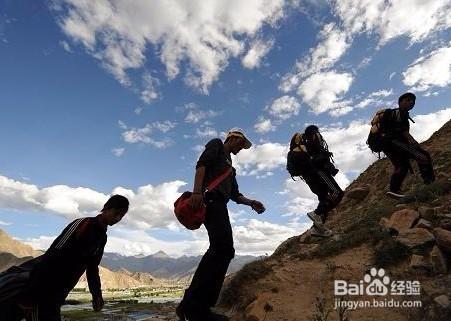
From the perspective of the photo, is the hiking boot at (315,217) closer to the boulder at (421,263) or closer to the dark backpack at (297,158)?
the dark backpack at (297,158)

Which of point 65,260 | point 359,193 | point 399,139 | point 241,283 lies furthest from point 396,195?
point 65,260

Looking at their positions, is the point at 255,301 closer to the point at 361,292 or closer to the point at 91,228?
the point at 361,292

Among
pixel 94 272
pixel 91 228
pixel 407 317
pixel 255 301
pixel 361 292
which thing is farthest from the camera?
pixel 255 301

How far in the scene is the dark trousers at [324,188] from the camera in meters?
9.65

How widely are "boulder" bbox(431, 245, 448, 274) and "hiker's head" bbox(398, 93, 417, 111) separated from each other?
4.62m

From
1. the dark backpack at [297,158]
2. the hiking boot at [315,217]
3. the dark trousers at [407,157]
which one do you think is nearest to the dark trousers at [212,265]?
the dark backpack at [297,158]

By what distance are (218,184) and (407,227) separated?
5194mm

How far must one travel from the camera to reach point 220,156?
5.75m

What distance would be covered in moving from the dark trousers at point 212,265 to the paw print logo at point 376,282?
11.4ft

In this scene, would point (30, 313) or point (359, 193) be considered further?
point (359, 193)

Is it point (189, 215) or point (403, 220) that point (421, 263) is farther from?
point (189, 215)

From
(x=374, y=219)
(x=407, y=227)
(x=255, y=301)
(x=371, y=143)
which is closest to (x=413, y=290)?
(x=407, y=227)

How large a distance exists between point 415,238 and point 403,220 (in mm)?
1023

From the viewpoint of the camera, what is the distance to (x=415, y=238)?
808cm
